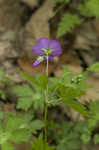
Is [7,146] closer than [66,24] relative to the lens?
Yes

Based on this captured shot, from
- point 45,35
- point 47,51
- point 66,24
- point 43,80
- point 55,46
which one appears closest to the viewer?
point 43,80

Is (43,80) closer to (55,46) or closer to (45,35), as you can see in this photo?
(55,46)

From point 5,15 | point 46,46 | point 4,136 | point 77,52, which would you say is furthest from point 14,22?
point 4,136

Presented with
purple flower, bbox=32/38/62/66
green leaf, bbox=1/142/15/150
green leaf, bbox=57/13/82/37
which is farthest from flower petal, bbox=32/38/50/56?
green leaf, bbox=57/13/82/37

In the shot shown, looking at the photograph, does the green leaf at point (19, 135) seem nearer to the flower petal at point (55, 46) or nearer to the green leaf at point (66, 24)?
the flower petal at point (55, 46)

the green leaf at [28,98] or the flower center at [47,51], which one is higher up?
the flower center at [47,51]

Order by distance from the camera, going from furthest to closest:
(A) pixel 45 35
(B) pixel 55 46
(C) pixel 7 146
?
(A) pixel 45 35 < (B) pixel 55 46 < (C) pixel 7 146

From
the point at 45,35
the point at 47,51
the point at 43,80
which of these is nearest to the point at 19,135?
the point at 43,80

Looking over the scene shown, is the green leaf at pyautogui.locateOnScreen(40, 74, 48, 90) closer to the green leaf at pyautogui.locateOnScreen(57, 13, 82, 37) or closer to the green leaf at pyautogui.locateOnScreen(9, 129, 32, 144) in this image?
the green leaf at pyautogui.locateOnScreen(9, 129, 32, 144)

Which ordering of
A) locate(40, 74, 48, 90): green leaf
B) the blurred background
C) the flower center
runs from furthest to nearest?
the blurred background < the flower center < locate(40, 74, 48, 90): green leaf

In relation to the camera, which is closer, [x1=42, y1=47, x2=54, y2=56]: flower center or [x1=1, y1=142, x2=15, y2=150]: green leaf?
[x1=1, y1=142, x2=15, y2=150]: green leaf

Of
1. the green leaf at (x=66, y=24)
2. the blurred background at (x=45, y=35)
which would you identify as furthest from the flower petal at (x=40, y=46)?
the green leaf at (x=66, y=24)

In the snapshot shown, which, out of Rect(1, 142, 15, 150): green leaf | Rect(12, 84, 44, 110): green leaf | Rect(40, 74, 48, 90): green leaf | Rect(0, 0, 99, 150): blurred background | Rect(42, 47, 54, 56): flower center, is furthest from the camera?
Rect(0, 0, 99, 150): blurred background
